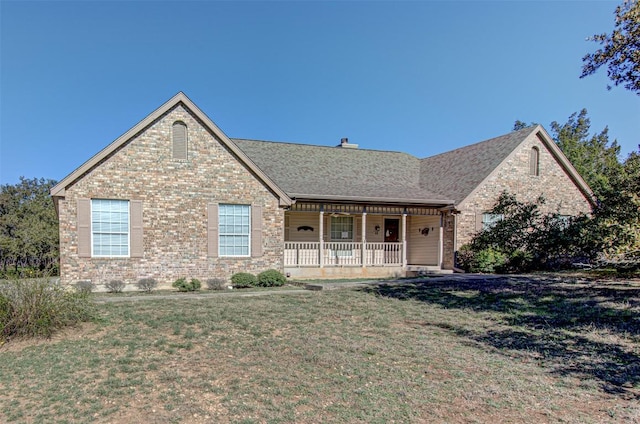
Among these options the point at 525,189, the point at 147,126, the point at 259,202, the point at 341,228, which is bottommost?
the point at 341,228

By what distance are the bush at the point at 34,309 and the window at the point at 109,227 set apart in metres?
5.98

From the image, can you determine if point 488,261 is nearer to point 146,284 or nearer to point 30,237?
point 146,284

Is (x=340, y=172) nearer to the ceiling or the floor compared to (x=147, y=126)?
nearer to the floor

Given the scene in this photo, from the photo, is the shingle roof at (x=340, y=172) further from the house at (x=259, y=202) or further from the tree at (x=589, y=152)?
the tree at (x=589, y=152)

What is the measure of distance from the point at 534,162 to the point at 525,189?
145cm

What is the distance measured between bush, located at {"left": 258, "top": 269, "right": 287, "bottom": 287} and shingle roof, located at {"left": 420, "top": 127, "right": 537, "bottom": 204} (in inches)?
339

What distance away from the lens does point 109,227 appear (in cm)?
1409

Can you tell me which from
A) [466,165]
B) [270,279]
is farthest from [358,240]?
[466,165]

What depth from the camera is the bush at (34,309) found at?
Answer: 7.37 meters

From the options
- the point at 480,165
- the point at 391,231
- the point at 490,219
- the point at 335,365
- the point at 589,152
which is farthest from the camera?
the point at 589,152

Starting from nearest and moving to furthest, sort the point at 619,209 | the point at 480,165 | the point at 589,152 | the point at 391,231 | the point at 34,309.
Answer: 1. the point at 34,309
2. the point at 619,209
3. the point at 480,165
4. the point at 391,231
5. the point at 589,152

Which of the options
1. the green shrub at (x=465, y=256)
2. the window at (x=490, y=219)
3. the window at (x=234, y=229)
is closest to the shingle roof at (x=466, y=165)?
the window at (x=490, y=219)

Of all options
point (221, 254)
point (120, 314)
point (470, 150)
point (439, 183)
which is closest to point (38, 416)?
point (120, 314)

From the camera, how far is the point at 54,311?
769 cm
